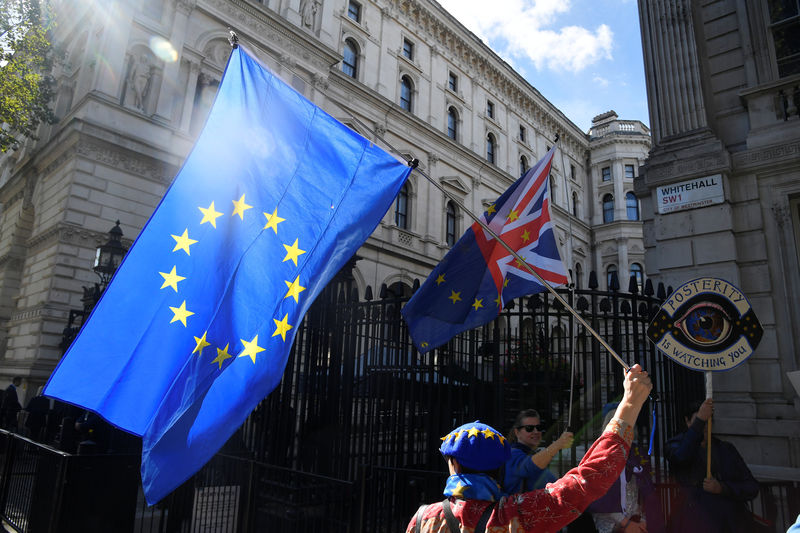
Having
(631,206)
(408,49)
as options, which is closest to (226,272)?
(408,49)

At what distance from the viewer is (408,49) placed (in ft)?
99.2

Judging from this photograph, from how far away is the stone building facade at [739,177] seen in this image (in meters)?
7.08

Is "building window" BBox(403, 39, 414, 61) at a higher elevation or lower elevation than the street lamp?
higher

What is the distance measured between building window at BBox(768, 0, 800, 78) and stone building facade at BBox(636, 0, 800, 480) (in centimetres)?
2

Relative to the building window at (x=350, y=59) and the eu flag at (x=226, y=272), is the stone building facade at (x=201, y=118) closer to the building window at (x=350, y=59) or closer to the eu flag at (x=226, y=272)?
the building window at (x=350, y=59)

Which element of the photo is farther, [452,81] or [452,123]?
[452,81]

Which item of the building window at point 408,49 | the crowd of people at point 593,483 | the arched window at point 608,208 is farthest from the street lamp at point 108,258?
the arched window at point 608,208

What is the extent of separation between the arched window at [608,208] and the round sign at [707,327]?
43.4m

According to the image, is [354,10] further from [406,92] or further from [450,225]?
[450,225]

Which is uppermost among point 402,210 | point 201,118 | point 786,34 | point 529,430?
point 201,118

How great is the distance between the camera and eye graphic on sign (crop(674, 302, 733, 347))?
13.6 feet

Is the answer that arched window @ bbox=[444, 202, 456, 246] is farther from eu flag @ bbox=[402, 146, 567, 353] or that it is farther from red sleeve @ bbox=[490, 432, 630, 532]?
red sleeve @ bbox=[490, 432, 630, 532]

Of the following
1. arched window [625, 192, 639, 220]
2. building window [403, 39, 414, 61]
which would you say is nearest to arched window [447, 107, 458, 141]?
building window [403, 39, 414, 61]

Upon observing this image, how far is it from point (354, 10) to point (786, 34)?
917 inches
